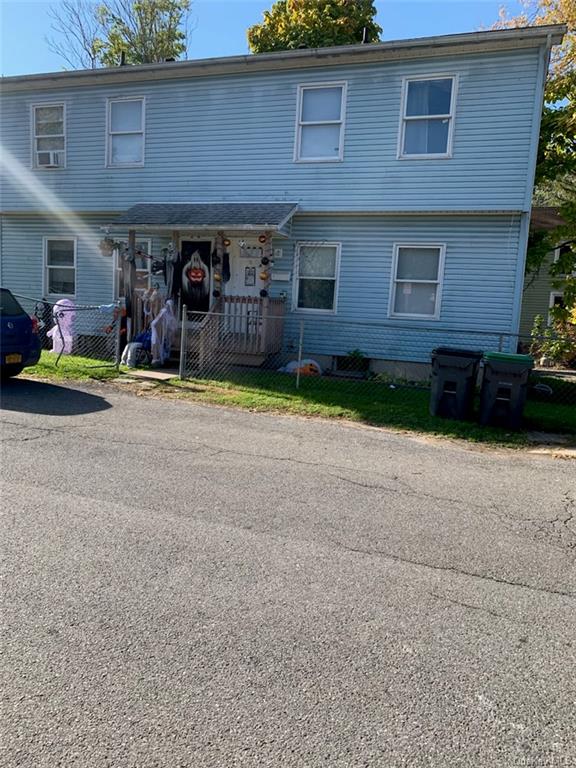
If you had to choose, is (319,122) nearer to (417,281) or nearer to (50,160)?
(417,281)

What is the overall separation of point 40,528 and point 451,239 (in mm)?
10218

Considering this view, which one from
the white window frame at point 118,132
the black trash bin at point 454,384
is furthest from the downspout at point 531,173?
the white window frame at point 118,132

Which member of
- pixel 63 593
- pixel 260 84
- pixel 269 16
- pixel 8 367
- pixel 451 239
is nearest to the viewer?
pixel 63 593

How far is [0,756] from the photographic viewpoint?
2035 mm

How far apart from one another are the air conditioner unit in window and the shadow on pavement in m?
7.79

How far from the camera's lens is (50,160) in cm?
1466

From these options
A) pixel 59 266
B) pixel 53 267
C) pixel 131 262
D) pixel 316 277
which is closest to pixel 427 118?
pixel 316 277

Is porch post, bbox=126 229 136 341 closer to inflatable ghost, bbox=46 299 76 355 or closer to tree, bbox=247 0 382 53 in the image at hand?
inflatable ghost, bbox=46 299 76 355

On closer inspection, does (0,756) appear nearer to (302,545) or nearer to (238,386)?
(302,545)

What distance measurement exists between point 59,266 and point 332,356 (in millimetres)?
8135

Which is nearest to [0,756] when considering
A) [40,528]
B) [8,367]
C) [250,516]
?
[40,528]

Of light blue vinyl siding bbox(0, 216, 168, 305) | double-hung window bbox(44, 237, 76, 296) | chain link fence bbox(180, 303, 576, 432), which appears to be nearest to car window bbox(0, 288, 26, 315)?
chain link fence bbox(180, 303, 576, 432)

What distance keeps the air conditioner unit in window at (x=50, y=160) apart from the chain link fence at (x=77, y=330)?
364cm

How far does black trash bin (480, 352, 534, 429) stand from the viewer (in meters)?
7.76
